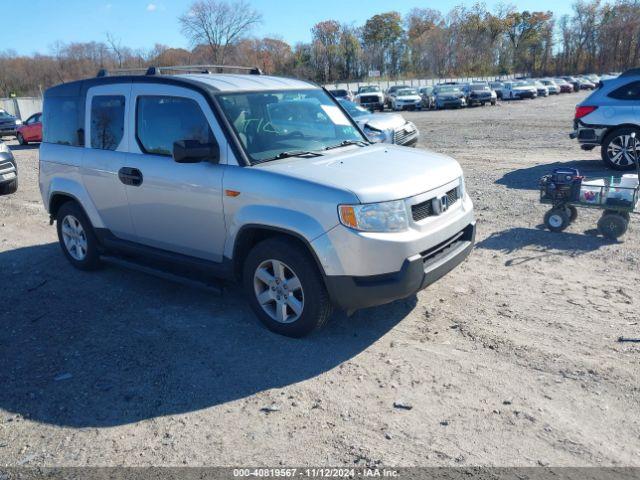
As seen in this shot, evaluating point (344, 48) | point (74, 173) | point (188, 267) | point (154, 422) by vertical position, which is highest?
point (344, 48)

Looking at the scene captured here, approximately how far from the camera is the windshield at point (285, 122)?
4695 millimetres

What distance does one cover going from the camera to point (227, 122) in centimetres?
459

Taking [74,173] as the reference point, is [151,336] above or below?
below

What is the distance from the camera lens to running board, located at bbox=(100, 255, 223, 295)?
476 cm

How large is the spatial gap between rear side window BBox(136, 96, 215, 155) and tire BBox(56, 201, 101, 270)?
1.45 m

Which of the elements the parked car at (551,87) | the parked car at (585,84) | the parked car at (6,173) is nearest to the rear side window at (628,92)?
the parked car at (6,173)

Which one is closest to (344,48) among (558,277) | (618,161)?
(618,161)

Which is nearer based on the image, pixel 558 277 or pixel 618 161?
pixel 558 277

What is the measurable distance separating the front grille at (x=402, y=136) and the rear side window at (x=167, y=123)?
9178 millimetres

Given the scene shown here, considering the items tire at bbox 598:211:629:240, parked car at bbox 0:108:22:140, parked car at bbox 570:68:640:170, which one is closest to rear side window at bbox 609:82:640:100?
parked car at bbox 570:68:640:170

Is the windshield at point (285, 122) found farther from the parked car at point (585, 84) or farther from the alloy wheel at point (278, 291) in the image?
the parked car at point (585, 84)

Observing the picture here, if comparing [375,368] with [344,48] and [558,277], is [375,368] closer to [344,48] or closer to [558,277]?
[558,277]

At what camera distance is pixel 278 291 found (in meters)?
4.42

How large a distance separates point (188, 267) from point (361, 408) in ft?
7.32
